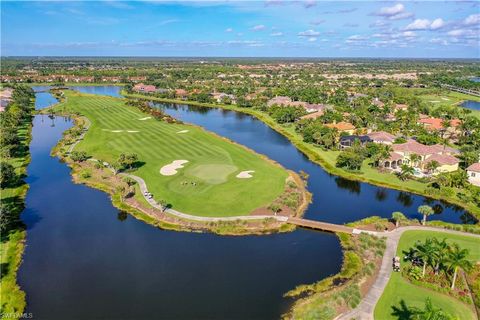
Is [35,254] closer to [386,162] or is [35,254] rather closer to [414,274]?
[414,274]

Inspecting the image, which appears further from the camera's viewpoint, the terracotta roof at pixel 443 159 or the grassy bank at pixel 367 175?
the terracotta roof at pixel 443 159

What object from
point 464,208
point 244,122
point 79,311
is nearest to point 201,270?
point 79,311

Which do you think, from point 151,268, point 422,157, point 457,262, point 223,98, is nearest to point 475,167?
point 422,157

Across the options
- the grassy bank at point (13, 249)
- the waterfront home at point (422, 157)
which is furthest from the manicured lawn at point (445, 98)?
the grassy bank at point (13, 249)

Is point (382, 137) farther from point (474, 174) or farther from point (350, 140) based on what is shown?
point (474, 174)

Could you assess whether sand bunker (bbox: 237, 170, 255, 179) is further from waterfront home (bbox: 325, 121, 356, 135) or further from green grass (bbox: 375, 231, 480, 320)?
waterfront home (bbox: 325, 121, 356, 135)

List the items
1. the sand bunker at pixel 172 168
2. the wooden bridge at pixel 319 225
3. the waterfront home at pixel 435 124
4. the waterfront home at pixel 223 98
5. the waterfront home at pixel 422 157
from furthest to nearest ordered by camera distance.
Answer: the waterfront home at pixel 223 98 → the waterfront home at pixel 435 124 → the waterfront home at pixel 422 157 → the sand bunker at pixel 172 168 → the wooden bridge at pixel 319 225

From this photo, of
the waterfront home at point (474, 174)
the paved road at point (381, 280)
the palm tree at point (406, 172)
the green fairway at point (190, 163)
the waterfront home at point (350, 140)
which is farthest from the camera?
the waterfront home at point (350, 140)

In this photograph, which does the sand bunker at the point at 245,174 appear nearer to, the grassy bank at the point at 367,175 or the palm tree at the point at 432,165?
the grassy bank at the point at 367,175
